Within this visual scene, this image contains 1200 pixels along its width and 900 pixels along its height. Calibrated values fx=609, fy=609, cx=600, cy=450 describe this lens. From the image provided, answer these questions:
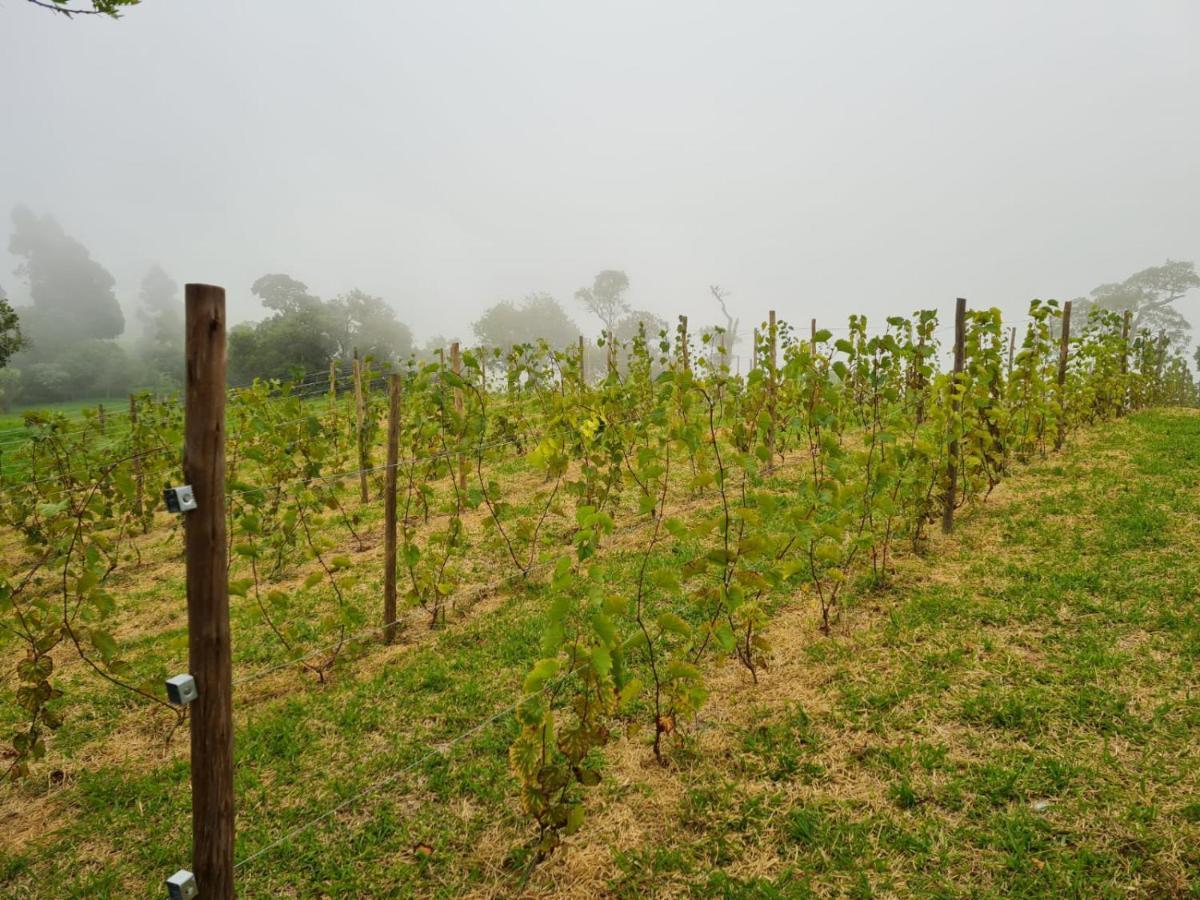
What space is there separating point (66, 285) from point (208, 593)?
91950mm

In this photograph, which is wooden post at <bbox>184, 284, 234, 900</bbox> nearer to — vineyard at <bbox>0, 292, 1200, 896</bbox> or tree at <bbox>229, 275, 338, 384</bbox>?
vineyard at <bbox>0, 292, 1200, 896</bbox>

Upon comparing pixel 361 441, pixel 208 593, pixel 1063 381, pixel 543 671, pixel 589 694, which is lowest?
pixel 589 694

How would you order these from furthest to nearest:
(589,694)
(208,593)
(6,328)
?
(6,328)
(589,694)
(208,593)

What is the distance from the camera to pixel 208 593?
1.83m

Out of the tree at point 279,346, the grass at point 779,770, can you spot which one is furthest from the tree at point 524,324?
the grass at point 779,770

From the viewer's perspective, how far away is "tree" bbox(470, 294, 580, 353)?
208 feet

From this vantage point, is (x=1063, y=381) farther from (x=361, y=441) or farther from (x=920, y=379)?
(x=361, y=441)

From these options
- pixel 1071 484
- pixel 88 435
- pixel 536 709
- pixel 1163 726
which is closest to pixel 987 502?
pixel 1071 484

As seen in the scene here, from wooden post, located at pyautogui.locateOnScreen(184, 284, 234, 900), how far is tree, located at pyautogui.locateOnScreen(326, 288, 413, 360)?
45996 mm

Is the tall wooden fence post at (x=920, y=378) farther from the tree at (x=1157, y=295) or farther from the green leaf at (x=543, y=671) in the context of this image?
the tree at (x=1157, y=295)

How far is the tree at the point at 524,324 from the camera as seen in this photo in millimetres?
63469

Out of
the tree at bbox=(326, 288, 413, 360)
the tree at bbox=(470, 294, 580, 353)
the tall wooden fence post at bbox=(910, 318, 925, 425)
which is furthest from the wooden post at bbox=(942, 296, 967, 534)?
the tree at bbox=(470, 294, 580, 353)

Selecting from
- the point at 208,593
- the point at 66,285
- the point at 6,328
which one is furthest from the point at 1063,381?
the point at 66,285

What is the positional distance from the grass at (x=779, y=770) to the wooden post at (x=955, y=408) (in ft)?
3.39
